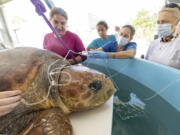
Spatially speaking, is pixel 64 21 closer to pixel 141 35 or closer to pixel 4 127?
pixel 4 127

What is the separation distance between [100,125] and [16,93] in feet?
1.12

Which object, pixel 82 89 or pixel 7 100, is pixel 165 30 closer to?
pixel 82 89

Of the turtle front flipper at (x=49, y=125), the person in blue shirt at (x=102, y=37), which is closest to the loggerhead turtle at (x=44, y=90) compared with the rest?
the turtle front flipper at (x=49, y=125)

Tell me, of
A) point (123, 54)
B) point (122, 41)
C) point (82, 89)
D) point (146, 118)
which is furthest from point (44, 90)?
point (122, 41)

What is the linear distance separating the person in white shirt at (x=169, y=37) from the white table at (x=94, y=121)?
632 mm

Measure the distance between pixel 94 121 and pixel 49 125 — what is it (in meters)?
0.20

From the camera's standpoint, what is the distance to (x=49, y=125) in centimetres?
50

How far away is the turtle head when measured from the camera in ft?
2.03

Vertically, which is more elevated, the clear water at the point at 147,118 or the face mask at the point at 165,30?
the face mask at the point at 165,30

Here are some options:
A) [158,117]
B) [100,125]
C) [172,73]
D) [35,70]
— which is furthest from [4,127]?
[172,73]

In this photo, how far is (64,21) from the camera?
1129 millimetres

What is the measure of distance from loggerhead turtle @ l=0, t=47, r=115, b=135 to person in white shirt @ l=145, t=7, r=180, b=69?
2.03 feet

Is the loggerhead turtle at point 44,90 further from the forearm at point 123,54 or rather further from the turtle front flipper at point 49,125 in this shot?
the forearm at point 123,54

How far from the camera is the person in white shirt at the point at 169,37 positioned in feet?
3.36
